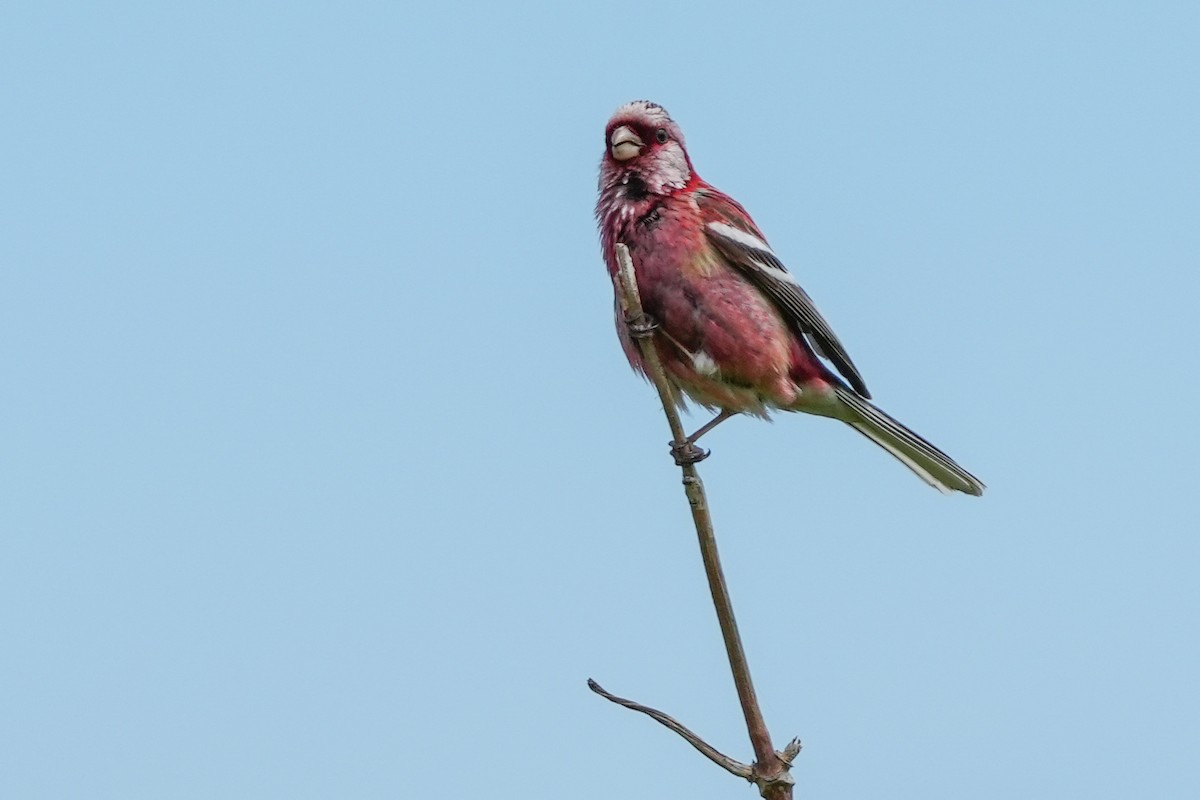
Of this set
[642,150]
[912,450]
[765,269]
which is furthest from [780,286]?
[912,450]

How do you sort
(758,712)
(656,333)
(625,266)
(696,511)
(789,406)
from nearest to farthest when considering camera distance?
(758,712) → (696,511) → (625,266) → (656,333) → (789,406)

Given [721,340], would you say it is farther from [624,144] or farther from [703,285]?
[624,144]

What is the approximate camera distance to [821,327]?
7.54 meters

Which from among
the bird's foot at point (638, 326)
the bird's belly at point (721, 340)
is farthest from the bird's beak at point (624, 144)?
the bird's foot at point (638, 326)

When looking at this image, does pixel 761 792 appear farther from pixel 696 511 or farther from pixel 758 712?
pixel 696 511

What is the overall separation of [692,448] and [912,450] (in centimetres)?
294

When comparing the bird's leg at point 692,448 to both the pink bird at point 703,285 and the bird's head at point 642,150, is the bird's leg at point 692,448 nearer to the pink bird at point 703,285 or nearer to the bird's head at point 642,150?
the pink bird at point 703,285

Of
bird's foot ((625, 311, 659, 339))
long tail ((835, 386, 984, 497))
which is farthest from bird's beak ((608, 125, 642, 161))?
long tail ((835, 386, 984, 497))

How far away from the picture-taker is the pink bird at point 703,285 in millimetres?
6746

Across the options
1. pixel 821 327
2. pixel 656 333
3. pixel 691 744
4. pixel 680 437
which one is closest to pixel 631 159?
pixel 656 333

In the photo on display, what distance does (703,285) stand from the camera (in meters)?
6.78

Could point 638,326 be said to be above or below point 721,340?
below

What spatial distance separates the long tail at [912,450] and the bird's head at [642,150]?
1.51m

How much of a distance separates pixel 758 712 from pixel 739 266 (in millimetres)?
3612
